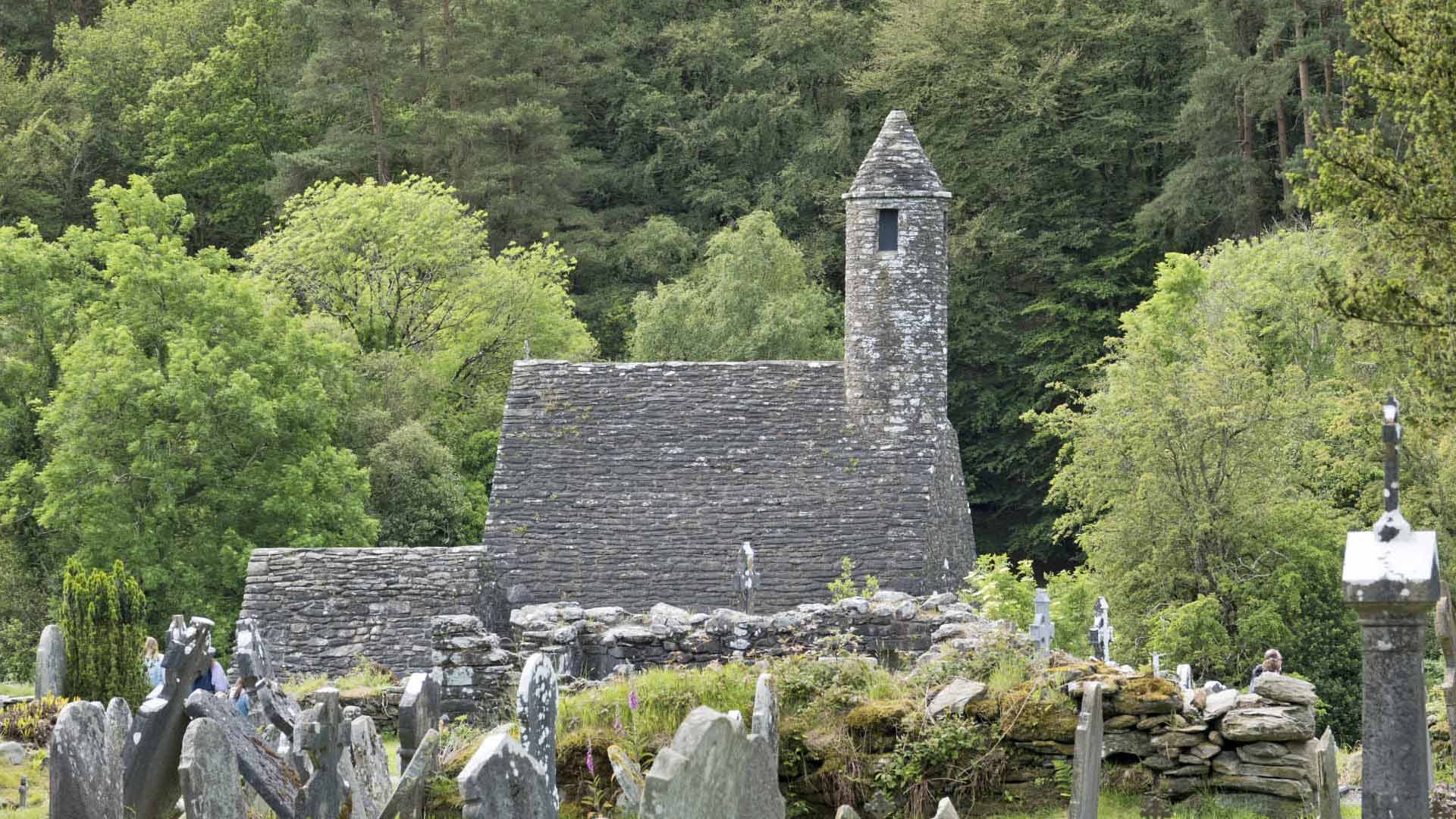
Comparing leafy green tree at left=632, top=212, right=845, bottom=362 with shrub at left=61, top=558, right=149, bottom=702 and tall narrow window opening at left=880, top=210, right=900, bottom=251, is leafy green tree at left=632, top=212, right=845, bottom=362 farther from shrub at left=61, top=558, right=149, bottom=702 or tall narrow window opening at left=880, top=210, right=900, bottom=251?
shrub at left=61, top=558, right=149, bottom=702

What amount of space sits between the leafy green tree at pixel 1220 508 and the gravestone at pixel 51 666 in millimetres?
15038

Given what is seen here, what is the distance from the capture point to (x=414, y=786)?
1162 centimetres

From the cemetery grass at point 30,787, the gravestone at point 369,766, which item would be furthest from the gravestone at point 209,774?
the cemetery grass at point 30,787

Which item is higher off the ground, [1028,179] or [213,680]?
[1028,179]

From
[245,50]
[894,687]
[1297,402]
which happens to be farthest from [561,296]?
[894,687]

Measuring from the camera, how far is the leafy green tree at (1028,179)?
158 ft

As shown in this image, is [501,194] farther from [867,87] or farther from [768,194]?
[867,87]

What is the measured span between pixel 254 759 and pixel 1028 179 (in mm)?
39934

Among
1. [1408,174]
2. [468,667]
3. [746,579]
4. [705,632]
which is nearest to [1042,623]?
[705,632]

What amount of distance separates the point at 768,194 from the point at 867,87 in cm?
387

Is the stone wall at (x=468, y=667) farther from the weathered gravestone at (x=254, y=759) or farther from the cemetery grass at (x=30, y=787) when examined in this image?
the weathered gravestone at (x=254, y=759)

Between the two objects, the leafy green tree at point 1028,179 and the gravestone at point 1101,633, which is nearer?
the gravestone at point 1101,633

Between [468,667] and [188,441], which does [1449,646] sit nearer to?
[468,667]

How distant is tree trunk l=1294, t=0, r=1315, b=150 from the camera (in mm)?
42781
